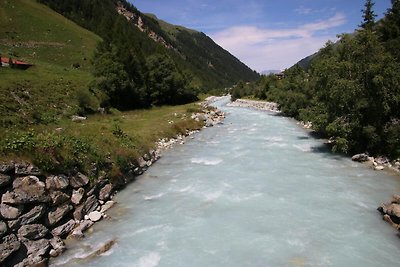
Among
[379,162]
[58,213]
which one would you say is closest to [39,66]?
[58,213]

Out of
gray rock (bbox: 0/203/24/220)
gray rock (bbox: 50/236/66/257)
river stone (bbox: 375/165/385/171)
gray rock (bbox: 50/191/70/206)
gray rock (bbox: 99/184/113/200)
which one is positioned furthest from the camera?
river stone (bbox: 375/165/385/171)

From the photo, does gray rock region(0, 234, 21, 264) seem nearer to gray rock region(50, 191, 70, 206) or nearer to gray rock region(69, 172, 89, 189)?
gray rock region(50, 191, 70, 206)

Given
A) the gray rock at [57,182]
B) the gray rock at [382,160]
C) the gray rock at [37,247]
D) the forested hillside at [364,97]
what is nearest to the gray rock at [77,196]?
the gray rock at [57,182]

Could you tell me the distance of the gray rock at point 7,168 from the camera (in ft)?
53.6

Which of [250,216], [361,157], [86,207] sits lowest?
[86,207]

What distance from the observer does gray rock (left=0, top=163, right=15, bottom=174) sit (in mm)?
16328

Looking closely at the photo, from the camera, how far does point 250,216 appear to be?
1839 centimetres

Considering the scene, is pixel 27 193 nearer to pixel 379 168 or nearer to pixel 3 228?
pixel 3 228

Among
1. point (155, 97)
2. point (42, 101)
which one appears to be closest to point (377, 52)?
point (42, 101)

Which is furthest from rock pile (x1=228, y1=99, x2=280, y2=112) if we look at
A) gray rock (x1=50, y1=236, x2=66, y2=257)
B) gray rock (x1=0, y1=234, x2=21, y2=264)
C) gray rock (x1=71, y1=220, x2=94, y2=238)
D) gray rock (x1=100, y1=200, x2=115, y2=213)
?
gray rock (x1=0, y1=234, x2=21, y2=264)

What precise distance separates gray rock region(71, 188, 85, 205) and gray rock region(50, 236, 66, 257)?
2.91 m

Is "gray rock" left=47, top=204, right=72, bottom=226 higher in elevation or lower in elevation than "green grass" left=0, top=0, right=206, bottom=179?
lower

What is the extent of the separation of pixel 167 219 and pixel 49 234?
5969mm

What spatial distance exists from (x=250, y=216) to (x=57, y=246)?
9.85 m
